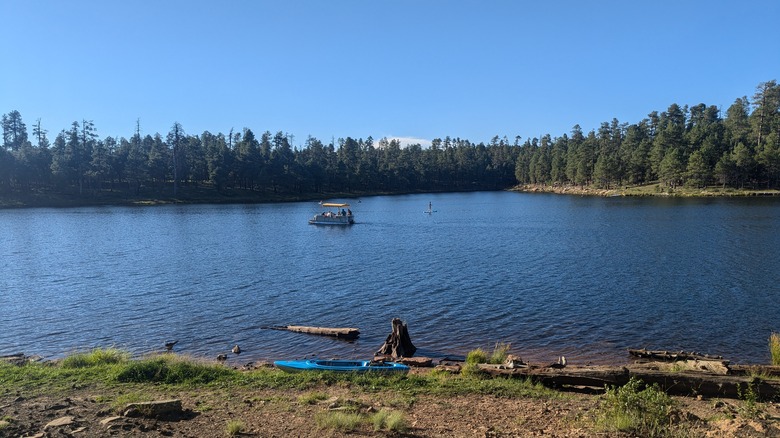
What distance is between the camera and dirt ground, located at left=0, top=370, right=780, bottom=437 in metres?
10.3

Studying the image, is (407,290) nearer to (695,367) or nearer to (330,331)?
(330,331)

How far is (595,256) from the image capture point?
44.6m

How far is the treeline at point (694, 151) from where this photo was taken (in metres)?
113

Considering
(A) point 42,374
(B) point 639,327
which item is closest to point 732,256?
(B) point 639,327

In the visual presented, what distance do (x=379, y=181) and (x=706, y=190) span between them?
10160 centimetres

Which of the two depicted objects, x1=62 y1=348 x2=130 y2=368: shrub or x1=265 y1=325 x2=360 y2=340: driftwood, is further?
x1=265 y1=325 x2=360 y2=340: driftwood

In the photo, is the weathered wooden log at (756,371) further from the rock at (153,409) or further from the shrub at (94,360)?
the shrub at (94,360)

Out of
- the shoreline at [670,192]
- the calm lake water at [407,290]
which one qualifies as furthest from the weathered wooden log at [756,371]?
the shoreline at [670,192]

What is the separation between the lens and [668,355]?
61.2 feet

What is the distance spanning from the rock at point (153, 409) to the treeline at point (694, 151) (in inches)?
4960

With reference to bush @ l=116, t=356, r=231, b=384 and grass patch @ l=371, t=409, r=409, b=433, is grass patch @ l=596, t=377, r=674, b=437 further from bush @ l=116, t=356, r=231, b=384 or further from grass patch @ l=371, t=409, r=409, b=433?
bush @ l=116, t=356, r=231, b=384

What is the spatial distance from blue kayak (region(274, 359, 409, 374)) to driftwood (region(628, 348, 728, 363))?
9.61 meters

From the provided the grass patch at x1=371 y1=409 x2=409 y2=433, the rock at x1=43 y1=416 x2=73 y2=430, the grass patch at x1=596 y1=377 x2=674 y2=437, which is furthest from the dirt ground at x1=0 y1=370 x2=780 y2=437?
the grass patch at x1=596 y1=377 x2=674 y2=437

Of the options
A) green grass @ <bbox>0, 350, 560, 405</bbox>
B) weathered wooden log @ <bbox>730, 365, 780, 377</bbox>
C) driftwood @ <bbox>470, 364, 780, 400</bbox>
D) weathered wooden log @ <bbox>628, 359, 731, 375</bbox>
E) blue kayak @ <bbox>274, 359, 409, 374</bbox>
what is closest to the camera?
driftwood @ <bbox>470, 364, 780, 400</bbox>
